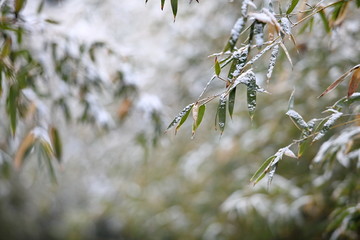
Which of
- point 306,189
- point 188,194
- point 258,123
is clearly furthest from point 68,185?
point 306,189

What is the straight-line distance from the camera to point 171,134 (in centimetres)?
229

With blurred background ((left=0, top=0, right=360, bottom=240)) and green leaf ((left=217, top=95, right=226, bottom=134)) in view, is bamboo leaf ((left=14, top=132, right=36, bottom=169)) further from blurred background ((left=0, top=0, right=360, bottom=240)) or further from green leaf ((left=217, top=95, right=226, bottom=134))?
green leaf ((left=217, top=95, right=226, bottom=134))

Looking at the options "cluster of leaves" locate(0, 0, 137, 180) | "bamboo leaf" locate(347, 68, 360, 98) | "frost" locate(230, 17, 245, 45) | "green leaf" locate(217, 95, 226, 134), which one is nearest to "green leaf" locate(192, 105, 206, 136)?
"green leaf" locate(217, 95, 226, 134)

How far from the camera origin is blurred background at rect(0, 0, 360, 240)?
1502mm

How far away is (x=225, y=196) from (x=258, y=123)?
1.56 ft

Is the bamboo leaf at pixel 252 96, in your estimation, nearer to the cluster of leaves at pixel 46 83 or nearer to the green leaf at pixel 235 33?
the green leaf at pixel 235 33

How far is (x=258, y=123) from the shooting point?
2.06 m

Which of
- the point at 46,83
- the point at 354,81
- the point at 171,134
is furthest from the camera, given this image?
the point at 171,134

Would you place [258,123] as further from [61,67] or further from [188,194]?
[61,67]

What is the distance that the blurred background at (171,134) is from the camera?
150 centimetres

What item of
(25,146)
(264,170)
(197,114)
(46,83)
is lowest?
(264,170)

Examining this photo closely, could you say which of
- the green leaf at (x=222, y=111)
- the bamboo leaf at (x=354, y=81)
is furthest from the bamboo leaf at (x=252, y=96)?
the bamboo leaf at (x=354, y=81)

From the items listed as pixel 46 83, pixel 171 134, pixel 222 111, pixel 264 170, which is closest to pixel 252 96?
pixel 222 111

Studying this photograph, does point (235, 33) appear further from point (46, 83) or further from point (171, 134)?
point (171, 134)
